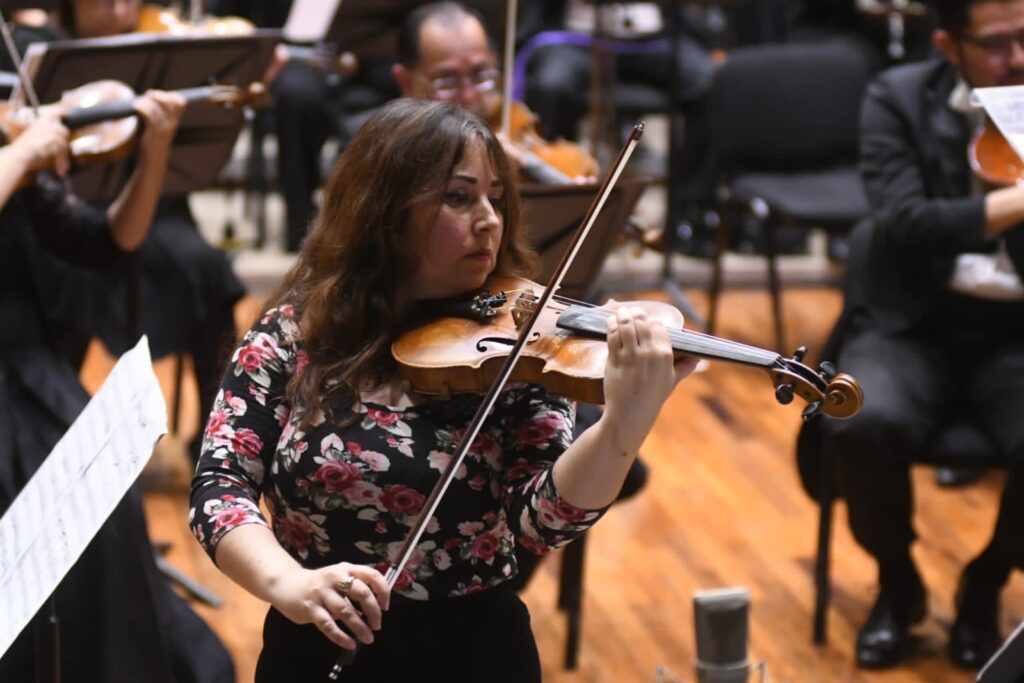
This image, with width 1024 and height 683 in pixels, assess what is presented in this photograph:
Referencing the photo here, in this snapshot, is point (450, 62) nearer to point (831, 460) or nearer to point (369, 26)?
point (369, 26)

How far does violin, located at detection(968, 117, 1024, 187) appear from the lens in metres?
2.41

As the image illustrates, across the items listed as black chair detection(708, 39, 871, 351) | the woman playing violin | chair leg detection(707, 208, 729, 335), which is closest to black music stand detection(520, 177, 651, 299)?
the woman playing violin

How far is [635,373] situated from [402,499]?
0.33 metres

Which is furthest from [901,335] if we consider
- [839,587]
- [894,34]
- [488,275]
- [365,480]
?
[894,34]

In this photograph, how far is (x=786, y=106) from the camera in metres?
3.92

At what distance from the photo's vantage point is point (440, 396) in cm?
155

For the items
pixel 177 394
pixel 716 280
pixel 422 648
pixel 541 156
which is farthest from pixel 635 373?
pixel 716 280

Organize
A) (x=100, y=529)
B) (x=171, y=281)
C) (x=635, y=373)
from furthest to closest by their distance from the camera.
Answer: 1. (x=171, y=281)
2. (x=100, y=529)
3. (x=635, y=373)

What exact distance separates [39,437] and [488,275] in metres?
0.94

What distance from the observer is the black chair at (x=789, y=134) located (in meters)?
3.88

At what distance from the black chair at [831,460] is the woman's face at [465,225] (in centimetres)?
116

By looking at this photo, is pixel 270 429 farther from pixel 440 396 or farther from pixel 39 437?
pixel 39 437

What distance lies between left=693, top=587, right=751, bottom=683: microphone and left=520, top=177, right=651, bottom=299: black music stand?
1.75ft

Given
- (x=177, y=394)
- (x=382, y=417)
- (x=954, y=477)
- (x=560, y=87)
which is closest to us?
(x=382, y=417)
